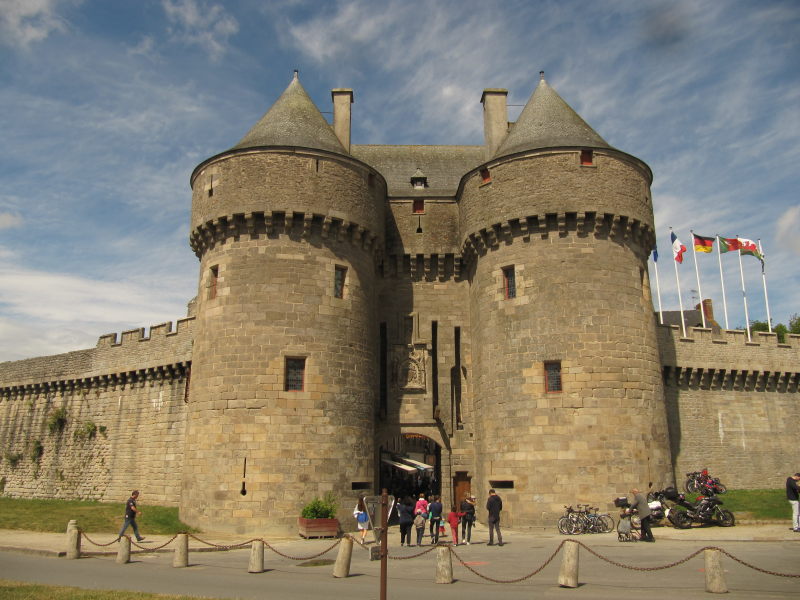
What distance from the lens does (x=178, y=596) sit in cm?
986

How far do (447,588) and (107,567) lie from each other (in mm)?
7314

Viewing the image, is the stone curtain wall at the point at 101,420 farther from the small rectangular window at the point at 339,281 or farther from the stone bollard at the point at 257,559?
the stone bollard at the point at 257,559

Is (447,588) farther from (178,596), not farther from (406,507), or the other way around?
(406,507)

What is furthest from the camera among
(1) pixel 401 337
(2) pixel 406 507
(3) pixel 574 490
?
(1) pixel 401 337

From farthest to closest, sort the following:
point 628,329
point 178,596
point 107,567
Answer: point 628,329, point 107,567, point 178,596

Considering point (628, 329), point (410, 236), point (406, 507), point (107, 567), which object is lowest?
point (107, 567)

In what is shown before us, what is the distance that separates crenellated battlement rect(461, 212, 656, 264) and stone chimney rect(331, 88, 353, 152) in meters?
8.37

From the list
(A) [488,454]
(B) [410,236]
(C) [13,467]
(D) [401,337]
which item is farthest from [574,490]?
(C) [13,467]

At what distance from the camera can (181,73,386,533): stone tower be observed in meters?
19.3

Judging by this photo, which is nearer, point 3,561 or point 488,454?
point 3,561

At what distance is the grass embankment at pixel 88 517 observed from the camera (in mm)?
19875

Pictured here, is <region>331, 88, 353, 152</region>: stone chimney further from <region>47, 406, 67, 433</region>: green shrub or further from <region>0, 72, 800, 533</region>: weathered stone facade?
<region>47, 406, 67, 433</region>: green shrub

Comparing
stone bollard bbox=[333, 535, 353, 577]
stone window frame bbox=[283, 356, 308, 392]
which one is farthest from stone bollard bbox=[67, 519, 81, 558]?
stone window frame bbox=[283, 356, 308, 392]

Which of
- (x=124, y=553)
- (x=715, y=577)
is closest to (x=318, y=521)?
(x=124, y=553)
